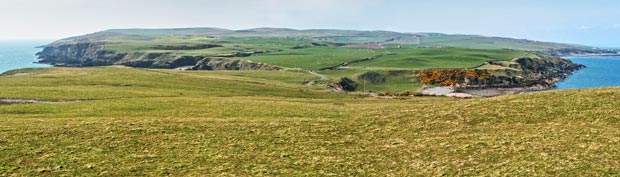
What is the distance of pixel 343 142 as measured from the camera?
33.3 meters

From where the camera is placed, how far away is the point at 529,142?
2991 centimetres

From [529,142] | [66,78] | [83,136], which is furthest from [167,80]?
[529,142]

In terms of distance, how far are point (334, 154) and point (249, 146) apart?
6.46m

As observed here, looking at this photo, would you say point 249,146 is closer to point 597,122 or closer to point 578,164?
point 578,164

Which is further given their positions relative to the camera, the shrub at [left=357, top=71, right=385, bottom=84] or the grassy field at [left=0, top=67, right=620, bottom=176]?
the shrub at [left=357, top=71, right=385, bottom=84]

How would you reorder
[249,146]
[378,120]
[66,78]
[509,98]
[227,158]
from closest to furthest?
[227,158] < [249,146] < [378,120] < [509,98] < [66,78]

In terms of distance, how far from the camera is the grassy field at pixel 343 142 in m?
25.7

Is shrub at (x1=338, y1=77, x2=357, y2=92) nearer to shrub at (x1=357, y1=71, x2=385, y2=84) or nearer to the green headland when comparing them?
shrub at (x1=357, y1=71, x2=385, y2=84)

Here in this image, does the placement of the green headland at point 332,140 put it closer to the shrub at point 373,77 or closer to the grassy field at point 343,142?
the grassy field at point 343,142

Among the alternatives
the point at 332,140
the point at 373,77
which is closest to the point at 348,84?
the point at 373,77

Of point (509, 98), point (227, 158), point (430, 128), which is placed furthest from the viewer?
point (509, 98)

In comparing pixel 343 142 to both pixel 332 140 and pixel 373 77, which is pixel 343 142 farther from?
pixel 373 77

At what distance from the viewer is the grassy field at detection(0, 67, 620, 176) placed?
2567 centimetres

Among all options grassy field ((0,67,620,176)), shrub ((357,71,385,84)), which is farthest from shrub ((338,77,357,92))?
grassy field ((0,67,620,176))
